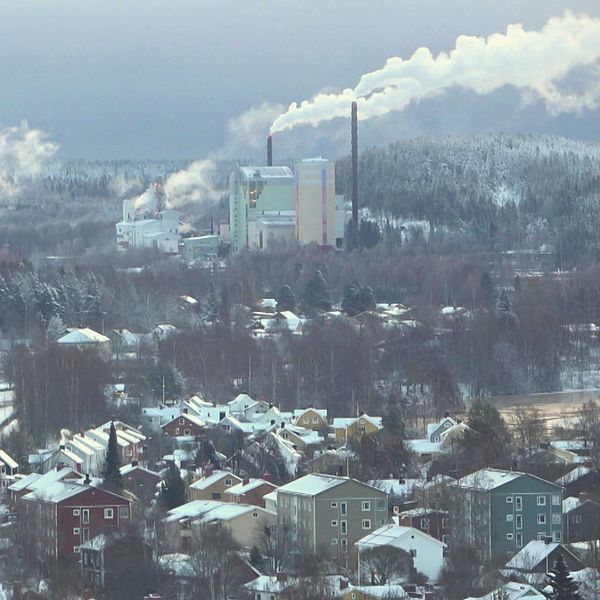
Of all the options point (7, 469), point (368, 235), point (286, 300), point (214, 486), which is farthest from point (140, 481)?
point (368, 235)

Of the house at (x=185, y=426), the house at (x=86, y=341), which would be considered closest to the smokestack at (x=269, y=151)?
the house at (x=86, y=341)

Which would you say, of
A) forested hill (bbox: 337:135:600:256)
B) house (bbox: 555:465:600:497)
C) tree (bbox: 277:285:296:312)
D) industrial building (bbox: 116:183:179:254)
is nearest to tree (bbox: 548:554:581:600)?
house (bbox: 555:465:600:497)

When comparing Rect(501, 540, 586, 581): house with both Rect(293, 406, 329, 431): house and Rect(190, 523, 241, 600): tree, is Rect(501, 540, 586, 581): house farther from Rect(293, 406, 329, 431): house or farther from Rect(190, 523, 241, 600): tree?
Rect(293, 406, 329, 431): house

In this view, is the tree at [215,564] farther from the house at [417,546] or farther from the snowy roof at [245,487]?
the snowy roof at [245,487]

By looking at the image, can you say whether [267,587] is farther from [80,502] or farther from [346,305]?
[346,305]

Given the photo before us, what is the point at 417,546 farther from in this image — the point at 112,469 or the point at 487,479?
the point at 112,469

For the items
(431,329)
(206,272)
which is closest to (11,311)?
(431,329)
